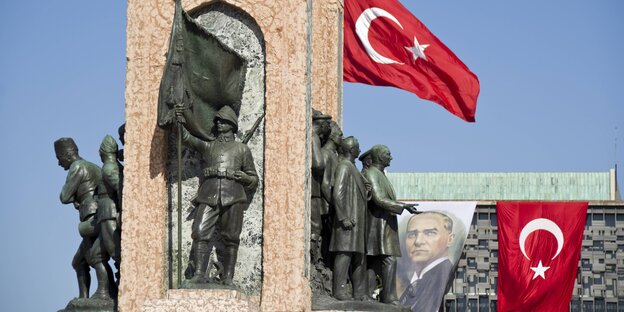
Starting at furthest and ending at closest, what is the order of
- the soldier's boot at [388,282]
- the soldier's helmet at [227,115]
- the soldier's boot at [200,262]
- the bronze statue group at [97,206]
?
1. the soldier's boot at [388,282]
2. the bronze statue group at [97,206]
3. the soldier's helmet at [227,115]
4. the soldier's boot at [200,262]

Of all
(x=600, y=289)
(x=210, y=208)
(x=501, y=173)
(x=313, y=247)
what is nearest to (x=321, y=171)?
(x=313, y=247)

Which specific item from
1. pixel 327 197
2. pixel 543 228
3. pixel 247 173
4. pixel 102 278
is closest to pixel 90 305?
pixel 102 278

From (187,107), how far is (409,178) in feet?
314

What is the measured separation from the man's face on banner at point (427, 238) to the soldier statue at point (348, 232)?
215 feet

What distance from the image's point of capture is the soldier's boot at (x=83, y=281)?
80.2 feet

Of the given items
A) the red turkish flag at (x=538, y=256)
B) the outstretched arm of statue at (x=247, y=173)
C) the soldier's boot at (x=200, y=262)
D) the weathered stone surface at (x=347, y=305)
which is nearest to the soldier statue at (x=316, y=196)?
the weathered stone surface at (x=347, y=305)

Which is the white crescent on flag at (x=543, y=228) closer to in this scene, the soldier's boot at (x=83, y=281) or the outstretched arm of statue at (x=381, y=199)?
the outstretched arm of statue at (x=381, y=199)

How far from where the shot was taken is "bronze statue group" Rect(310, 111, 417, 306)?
24156mm

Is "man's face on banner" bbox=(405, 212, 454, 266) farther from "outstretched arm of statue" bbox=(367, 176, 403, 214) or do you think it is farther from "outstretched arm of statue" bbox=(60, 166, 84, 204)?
"outstretched arm of statue" bbox=(60, 166, 84, 204)

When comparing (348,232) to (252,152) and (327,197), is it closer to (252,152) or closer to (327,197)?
(327,197)

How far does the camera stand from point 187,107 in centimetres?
2217

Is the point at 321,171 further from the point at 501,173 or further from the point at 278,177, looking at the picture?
the point at 501,173

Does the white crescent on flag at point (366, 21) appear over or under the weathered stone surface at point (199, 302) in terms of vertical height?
over

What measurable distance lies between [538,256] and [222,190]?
67.1 m
